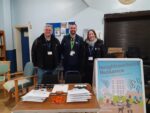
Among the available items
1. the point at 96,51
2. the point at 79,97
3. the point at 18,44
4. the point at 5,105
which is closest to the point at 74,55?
the point at 96,51

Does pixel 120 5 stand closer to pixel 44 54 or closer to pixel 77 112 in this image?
pixel 44 54

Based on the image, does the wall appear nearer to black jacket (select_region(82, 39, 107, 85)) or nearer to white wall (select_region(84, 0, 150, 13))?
white wall (select_region(84, 0, 150, 13))

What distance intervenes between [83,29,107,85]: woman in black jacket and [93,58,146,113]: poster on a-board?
990mm

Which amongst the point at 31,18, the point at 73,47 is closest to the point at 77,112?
the point at 73,47

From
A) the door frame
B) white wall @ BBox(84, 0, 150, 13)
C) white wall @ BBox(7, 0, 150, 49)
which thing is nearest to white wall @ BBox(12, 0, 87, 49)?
white wall @ BBox(7, 0, 150, 49)

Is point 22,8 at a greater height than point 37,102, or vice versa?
point 22,8

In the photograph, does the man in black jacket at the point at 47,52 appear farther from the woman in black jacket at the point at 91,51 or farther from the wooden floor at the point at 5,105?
the wooden floor at the point at 5,105

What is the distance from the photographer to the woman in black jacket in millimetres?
3197

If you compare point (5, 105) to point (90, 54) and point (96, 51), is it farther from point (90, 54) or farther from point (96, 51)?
point (96, 51)

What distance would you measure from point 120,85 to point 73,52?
50.9 inches

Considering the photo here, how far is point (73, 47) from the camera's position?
10.6 ft

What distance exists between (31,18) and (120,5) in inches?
115

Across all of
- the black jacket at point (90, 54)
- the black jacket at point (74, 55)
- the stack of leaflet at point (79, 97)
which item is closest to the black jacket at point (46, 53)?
the black jacket at point (74, 55)

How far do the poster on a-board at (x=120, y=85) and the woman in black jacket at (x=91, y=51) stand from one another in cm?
99
